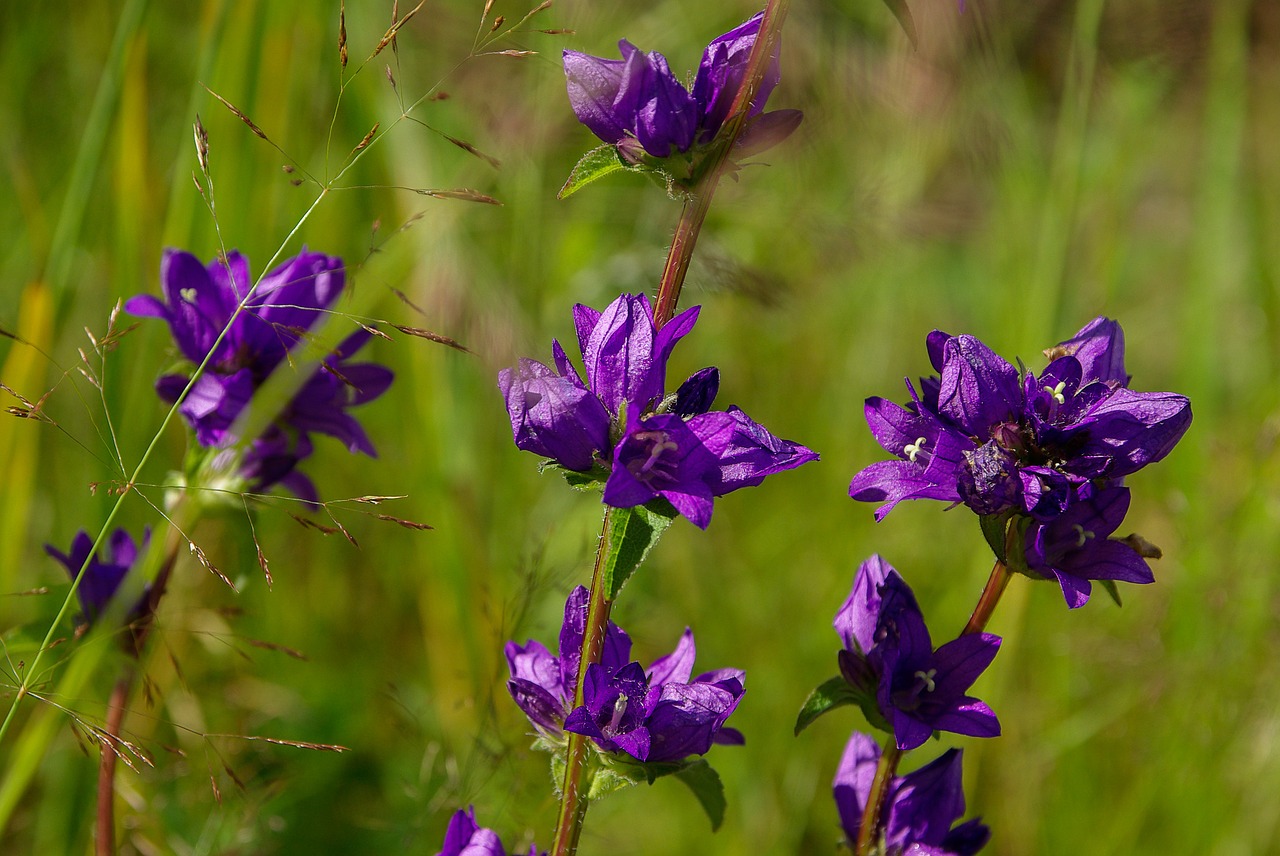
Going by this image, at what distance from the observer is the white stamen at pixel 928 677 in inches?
50.1

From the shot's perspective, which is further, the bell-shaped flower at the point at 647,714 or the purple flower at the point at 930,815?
the purple flower at the point at 930,815

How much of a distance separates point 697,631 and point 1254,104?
17.3ft

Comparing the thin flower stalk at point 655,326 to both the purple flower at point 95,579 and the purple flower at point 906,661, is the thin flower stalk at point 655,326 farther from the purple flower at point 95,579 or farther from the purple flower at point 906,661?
the purple flower at point 95,579

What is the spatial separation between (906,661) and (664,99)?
2.16 ft

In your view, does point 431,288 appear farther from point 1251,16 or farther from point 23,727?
point 1251,16

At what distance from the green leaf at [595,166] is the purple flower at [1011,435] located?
368mm

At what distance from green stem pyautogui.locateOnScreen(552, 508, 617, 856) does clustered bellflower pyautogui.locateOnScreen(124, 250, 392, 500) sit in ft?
1.68

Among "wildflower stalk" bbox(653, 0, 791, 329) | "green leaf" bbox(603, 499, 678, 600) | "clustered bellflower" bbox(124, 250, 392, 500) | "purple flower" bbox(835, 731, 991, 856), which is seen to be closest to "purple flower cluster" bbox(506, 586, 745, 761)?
"green leaf" bbox(603, 499, 678, 600)

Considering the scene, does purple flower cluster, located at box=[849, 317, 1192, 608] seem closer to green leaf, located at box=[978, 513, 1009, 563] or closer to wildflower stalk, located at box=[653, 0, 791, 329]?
green leaf, located at box=[978, 513, 1009, 563]

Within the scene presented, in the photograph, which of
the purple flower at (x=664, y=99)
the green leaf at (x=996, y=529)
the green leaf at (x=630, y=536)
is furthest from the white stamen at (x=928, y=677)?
the purple flower at (x=664, y=99)

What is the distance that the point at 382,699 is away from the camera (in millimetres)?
2695

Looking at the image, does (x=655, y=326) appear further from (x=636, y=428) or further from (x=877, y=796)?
(x=877, y=796)

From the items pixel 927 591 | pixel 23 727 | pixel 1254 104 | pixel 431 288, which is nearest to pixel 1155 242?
pixel 1254 104

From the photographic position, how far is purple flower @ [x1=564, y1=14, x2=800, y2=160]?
114cm
